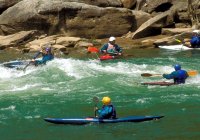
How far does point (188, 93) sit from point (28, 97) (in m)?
4.46

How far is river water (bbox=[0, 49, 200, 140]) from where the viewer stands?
404 inches

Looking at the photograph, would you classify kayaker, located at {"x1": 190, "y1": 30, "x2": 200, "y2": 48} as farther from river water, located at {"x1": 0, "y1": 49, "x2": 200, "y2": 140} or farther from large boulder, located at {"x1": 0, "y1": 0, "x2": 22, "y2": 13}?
large boulder, located at {"x1": 0, "y1": 0, "x2": 22, "y2": 13}

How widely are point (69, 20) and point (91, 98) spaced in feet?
53.6

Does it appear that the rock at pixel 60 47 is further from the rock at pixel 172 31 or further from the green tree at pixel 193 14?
the green tree at pixel 193 14

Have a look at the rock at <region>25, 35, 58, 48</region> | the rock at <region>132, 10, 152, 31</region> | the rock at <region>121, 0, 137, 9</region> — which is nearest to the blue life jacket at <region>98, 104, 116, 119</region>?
the rock at <region>25, 35, 58, 48</region>

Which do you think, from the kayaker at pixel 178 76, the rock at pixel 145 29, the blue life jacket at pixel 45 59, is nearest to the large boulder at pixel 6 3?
the rock at pixel 145 29

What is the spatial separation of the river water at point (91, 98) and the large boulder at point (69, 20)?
8.00m

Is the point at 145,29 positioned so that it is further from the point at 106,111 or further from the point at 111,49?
the point at 106,111

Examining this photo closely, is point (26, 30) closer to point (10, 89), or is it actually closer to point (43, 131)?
point (10, 89)

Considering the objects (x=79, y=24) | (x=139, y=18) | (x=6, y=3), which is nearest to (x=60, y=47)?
Answer: (x=79, y=24)

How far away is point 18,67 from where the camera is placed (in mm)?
18938

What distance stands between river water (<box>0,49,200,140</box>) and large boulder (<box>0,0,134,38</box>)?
8.00 meters

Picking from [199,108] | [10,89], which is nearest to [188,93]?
[199,108]

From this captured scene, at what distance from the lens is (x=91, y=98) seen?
13.4 meters
